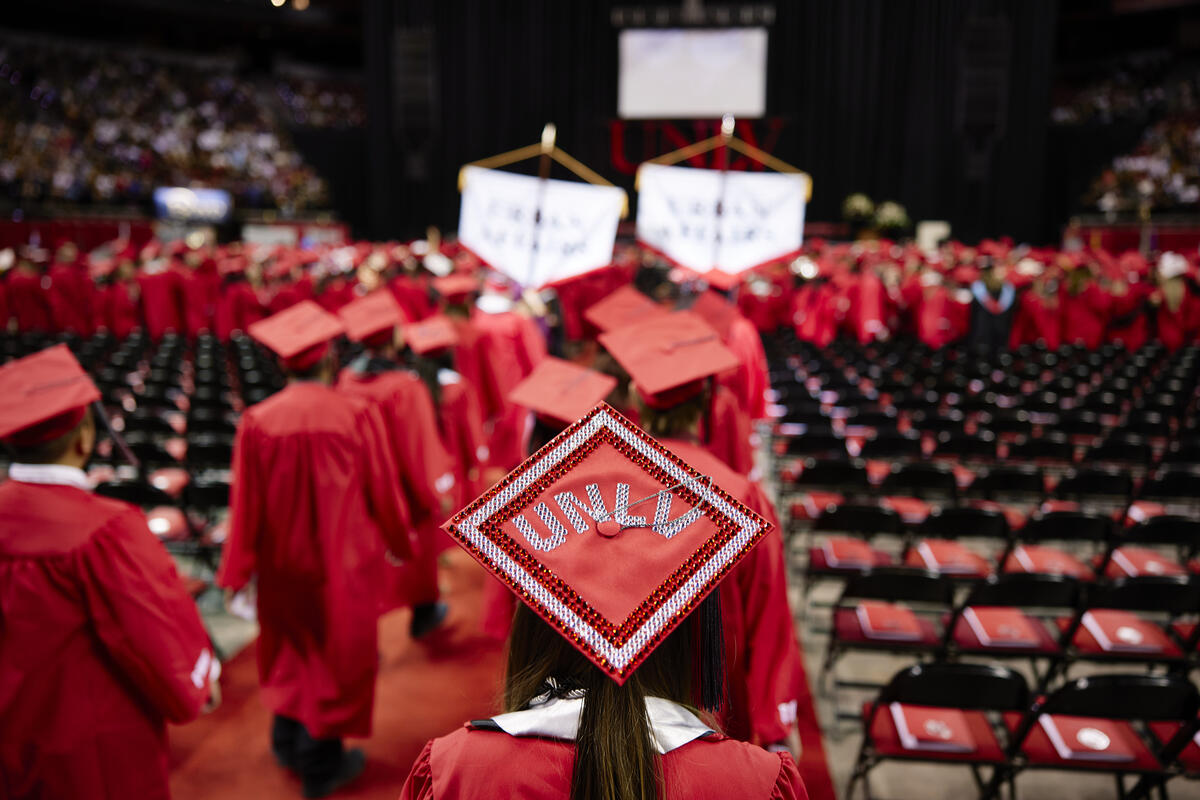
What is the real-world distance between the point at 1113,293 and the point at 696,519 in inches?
497

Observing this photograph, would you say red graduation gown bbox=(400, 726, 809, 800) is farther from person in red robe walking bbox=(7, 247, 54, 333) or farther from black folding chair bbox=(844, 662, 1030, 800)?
person in red robe walking bbox=(7, 247, 54, 333)

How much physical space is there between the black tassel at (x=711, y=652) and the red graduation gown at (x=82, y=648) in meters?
1.53

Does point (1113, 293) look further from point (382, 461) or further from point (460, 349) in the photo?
point (382, 461)

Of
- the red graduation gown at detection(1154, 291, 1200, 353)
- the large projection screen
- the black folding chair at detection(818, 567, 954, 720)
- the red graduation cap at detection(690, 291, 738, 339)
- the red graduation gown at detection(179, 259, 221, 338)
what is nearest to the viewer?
the black folding chair at detection(818, 567, 954, 720)

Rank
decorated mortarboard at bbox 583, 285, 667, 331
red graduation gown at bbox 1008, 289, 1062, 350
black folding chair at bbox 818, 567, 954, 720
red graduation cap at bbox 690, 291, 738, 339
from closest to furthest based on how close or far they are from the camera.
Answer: black folding chair at bbox 818, 567, 954, 720, decorated mortarboard at bbox 583, 285, 667, 331, red graduation cap at bbox 690, 291, 738, 339, red graduation gown at bbox 1008, 289, 1062, 350

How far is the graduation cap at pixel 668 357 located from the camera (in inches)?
97.3

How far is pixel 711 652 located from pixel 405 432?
274 centimetres

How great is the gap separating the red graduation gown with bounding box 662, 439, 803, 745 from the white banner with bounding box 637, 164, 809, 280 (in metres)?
4.42

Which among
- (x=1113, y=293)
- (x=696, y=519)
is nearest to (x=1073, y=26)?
(x=1113, y=293)

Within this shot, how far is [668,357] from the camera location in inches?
103

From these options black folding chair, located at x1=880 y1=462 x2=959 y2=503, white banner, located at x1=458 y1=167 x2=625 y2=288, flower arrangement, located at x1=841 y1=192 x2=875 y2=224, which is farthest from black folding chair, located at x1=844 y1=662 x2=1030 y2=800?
flower arrangement, located at x1=841 y1=192 x2=875 y2=224

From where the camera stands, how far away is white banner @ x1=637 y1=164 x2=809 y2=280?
6453 mm

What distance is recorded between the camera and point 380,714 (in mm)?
3625

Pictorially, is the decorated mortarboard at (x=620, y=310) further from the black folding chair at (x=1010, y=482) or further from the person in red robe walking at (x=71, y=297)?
the person in red robe walking at (x=71, y=297)
